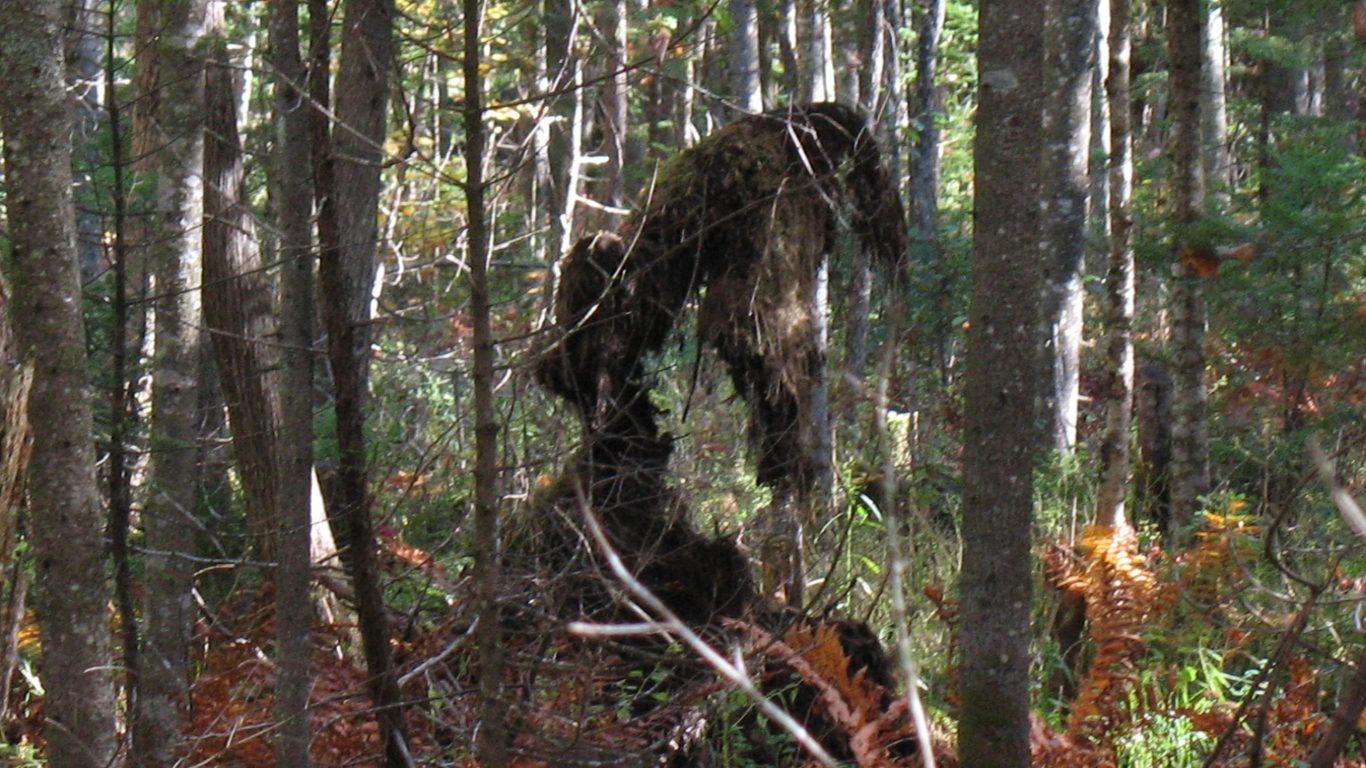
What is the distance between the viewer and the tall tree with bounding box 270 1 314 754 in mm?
4504

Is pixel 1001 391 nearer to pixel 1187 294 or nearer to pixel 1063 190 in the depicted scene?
pixel 1187 294

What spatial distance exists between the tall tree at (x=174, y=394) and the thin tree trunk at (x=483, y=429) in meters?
2.15

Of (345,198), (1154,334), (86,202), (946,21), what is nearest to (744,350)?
(345,198)

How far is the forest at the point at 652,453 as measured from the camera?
4082 millimetres

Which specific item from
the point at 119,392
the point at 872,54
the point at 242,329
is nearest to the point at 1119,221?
the point at 872,54

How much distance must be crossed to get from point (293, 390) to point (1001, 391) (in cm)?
241

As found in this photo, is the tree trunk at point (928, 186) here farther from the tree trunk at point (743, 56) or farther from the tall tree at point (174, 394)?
the tall tree at point (174, 394)

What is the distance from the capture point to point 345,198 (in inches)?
297

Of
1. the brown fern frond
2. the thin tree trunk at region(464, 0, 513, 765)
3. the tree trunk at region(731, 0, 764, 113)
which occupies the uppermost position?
the tree trunk at region(731, 0, 764, 113)

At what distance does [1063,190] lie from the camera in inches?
438

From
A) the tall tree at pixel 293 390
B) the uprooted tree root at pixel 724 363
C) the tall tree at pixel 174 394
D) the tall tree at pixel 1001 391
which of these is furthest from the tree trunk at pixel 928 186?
the tall tree at pixel 293 390

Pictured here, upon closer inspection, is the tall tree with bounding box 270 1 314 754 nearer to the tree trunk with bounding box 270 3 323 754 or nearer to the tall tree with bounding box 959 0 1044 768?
the tree trunk with bounding box 270 3 323 754

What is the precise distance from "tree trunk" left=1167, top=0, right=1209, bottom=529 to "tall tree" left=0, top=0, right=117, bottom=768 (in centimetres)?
640

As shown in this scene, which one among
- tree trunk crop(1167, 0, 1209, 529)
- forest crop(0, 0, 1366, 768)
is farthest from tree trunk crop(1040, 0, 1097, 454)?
tree trunk crop(1167, 0, 1209, 529)
